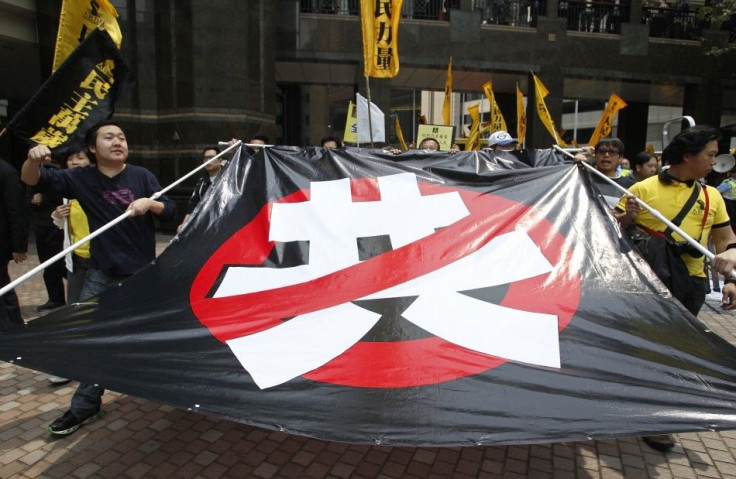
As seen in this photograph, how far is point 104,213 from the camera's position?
3219 mm

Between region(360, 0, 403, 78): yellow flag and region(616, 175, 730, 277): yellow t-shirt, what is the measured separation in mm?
4916

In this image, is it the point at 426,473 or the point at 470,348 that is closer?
the point at 470,348

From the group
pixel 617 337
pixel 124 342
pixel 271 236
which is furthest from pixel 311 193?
pixel 617 337

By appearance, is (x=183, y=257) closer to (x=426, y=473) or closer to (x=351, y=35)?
(x=426, y=473)

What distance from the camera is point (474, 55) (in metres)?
14.6

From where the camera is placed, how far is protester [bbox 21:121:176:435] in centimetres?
314

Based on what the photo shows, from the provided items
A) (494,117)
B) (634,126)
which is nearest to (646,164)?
(494,117)

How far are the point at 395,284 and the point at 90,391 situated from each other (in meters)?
2.22

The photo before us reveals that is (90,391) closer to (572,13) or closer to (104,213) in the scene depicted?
(104,213)

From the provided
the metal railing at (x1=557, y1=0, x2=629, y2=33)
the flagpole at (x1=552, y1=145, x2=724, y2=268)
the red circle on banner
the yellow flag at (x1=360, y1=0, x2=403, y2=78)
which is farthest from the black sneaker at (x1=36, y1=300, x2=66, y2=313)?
the metal railing at (x1=557, y1=0, x2=629, y2=33)

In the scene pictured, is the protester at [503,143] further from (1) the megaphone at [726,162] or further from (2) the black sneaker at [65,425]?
→ (1) the megaphone at [726,162]

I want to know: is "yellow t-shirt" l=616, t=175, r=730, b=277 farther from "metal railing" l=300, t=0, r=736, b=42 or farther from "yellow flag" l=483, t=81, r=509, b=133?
"metal railing" l=300, t=0, r=736, b=42

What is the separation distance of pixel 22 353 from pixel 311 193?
1776 mm

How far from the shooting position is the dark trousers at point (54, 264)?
5648mm
